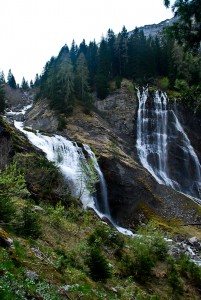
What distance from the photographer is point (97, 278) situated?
1166 centimetres

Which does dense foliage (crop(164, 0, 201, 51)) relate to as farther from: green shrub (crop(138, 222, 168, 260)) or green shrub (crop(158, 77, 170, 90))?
green shrub (crop(158, 77, 170, 90))

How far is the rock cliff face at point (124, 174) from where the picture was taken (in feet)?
120

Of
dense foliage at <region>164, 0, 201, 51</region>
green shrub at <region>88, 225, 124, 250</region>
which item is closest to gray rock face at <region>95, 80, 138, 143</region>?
green shrub at <region>88, 225, 124, 250</region>

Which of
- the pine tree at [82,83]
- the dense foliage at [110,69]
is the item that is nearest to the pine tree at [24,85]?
the dense foliage at [110,69]

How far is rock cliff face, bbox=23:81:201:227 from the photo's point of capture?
120ft

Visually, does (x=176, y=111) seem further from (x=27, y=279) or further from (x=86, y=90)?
(x=27, y=279)

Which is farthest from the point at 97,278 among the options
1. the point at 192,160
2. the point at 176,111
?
the point at 176,111

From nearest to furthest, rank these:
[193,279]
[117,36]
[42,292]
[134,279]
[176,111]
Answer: [42,292], [134,279], [193,279], [176,111], [117,36]

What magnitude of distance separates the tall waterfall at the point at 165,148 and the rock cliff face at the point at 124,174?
2.19 m

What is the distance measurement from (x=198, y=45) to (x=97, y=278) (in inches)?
353

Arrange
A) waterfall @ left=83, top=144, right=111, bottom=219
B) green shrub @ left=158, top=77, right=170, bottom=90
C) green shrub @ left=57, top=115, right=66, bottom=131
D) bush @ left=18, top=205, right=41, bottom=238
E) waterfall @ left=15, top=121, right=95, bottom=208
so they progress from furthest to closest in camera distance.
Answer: green shrub @ left=158, top=77, right=170, bottom=90, green shrub @ left=57, top=115, right=66, bottom=131, waterfall @ left=83, top=144, right=111, bottom=219, waterfall @ left=15, top=121, right=95, bottom=208, bush @ left=18, top=205, right=41, bottom=238

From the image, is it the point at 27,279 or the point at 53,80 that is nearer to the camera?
the point at 27,279

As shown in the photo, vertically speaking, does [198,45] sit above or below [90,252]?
above

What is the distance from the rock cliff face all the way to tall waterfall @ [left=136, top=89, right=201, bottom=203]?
219cm
